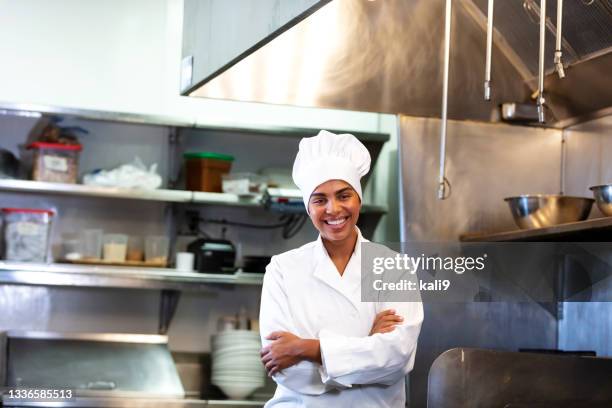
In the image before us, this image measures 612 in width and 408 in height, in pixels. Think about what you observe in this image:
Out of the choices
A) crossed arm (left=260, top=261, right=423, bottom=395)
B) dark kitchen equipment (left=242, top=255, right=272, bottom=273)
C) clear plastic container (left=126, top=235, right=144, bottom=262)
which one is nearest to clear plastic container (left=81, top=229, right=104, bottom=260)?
clear plastic container (left=126, top=235, right=144, bottom=262)

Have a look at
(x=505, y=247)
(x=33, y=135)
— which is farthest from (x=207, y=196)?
(x=505, y=247)

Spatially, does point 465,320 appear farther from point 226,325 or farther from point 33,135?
point 33,135

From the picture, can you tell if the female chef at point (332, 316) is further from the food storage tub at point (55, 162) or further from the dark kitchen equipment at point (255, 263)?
the food storage tub at point (55, 162)

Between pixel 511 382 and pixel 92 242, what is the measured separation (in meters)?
2.61

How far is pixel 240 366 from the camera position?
4152 mm

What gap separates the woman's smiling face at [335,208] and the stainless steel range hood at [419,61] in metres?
0.58

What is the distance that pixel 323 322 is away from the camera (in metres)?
2.40

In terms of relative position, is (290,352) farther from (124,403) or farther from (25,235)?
(25,235)

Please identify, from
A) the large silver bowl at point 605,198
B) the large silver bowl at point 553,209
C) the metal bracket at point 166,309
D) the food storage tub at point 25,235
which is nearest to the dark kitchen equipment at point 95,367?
the metal bracket at point 166,309

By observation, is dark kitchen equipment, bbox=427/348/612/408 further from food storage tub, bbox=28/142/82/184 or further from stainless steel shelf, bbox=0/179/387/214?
food storage tub, bbox=28/142/82/184

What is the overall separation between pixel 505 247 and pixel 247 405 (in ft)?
4.73

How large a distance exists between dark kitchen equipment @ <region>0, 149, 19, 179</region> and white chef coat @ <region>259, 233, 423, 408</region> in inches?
81.5

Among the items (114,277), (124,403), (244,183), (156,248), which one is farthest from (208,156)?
(124,403)

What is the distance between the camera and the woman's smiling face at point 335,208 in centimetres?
241
